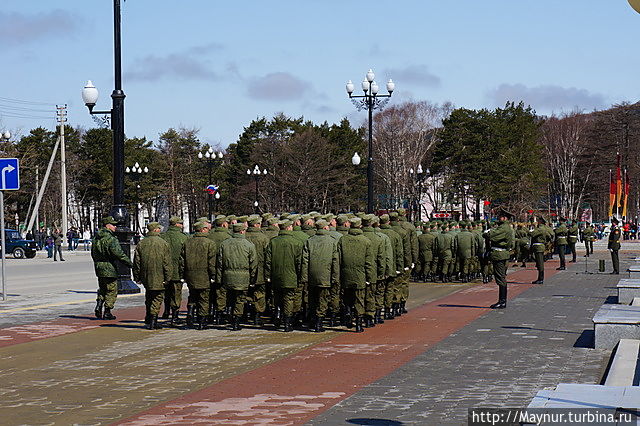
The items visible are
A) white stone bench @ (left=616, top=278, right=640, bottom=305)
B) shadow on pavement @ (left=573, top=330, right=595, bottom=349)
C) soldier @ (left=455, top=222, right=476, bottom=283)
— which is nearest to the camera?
shadow on pavement @ (left=573, top=330, right=595, bottom=349)

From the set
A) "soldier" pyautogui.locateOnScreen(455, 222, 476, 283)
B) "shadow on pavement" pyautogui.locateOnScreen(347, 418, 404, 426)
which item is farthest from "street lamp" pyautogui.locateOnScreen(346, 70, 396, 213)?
"shadow on pavement" pyautogui.locateOnScreen(347, 418, 404, 426)

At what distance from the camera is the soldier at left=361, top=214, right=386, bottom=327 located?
15547 millimetres

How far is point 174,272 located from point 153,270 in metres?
0.72

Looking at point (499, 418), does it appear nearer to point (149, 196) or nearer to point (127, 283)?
point (127, 283)

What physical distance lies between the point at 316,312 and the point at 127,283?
8910 mm

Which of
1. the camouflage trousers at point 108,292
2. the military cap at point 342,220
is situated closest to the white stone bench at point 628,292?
the military cap at point 342,220

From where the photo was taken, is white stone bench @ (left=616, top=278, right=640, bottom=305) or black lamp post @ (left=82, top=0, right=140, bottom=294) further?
black lamp post @ (left=82, top=0, right=140, bottom=294)

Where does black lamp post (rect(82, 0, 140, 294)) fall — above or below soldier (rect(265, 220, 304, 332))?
above

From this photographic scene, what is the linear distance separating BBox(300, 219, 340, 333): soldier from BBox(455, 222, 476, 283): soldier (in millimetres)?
13092

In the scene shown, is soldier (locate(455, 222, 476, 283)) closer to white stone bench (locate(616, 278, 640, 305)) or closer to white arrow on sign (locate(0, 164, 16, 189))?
white stone bench (locate(616, 278, 640, 305))

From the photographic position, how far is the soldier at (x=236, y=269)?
15547mm

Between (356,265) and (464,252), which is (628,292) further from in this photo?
(464,252)

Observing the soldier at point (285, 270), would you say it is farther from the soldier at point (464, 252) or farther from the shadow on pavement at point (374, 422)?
the soldier at point (464, 252)

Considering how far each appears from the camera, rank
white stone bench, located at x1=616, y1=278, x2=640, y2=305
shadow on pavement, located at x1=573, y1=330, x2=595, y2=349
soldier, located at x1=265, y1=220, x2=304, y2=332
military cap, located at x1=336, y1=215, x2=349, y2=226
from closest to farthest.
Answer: shadow on pavement, located at x1=573, y1=330, x2=595, y2=349, soldier, located at x1=265, y1=220, x2=304, y2=332, military cap, located at x1=336, y1=215, x2=349, y2=226, white stone bench, located at x1=616, y1=278, x2=640, y2=305
